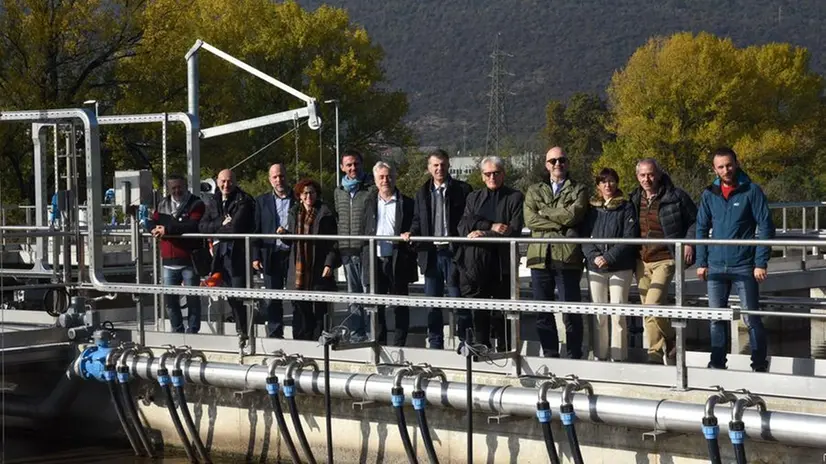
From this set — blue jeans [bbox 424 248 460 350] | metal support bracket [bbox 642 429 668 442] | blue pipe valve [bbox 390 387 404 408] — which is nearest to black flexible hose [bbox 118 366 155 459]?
blue jeans [bbox 424 248 460 350]

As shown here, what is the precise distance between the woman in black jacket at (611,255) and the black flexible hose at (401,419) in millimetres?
1684

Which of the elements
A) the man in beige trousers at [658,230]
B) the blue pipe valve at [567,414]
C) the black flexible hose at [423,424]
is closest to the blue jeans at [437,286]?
the black flexible hose at [423,424]

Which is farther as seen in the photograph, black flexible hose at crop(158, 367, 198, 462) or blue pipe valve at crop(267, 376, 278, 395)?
black flexible hose at crop(158, 367, 198, 462)

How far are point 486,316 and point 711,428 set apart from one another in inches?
106

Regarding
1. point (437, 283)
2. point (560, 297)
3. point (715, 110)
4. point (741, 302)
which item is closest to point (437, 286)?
point (437, 283)

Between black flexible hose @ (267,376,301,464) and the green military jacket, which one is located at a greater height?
the green military jacket

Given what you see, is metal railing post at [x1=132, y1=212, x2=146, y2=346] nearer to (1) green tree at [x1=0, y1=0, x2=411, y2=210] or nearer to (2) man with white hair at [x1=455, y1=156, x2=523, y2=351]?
(2) man with white hair at [x1=455, y1=156, x2=523, y2=351]

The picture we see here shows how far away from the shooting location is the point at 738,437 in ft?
29.5

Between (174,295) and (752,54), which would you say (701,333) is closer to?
(174,295)

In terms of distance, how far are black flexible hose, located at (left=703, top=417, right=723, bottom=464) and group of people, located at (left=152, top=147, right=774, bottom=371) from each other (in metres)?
1.12

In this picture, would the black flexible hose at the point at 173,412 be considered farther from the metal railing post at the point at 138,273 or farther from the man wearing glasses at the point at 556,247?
the man wearing glasses at the point at 556,247

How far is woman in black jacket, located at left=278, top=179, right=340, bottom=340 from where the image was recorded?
12438 millimetres

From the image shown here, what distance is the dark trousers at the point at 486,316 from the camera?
36.7ft

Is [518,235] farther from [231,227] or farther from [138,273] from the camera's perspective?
[138,273]
